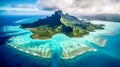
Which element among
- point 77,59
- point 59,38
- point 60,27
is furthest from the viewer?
point 60,27

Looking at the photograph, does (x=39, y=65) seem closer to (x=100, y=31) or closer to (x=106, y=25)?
(x=100, y=31)

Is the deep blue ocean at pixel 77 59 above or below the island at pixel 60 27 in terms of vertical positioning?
below

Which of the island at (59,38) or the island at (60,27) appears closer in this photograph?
the island at (59,38)

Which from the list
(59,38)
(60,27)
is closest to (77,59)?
(59,38)

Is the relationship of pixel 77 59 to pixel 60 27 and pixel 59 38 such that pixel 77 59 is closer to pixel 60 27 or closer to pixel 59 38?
pixel 59 38

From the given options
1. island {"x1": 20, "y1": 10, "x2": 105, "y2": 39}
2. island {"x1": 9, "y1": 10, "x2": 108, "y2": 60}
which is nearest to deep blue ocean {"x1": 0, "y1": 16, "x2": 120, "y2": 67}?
island {"x1": 9, "y1": 10, "x2": 108, "y2": 60}

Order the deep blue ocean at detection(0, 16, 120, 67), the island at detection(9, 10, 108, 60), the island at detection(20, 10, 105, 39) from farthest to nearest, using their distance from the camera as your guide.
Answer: the island at detection(20, 10, 105, 39) < the island at detection(9, 10, 108, 60) < the deep blue ocean at detection(0, 16, 120, 67)

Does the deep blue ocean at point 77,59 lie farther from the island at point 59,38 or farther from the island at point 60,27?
the island at point 60,27

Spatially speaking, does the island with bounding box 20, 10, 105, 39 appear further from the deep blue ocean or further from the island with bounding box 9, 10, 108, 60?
the deep blue ocean

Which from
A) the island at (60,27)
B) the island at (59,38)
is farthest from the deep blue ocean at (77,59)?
the island at (60,27)

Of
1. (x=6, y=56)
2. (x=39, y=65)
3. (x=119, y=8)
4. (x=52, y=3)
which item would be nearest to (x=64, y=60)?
(x=39, y=65)
